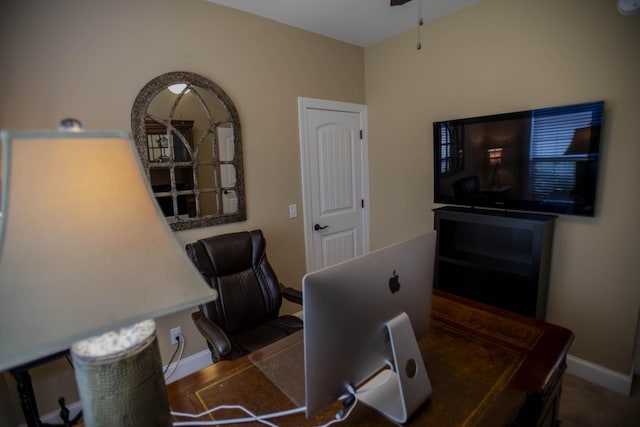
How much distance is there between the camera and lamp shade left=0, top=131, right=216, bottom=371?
0.52m

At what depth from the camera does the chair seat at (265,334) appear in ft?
6.24

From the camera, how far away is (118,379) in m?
0.66

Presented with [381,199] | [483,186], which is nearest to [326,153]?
[381,199]

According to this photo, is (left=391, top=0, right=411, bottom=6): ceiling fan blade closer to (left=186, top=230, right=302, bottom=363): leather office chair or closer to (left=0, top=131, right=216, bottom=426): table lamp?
(left=186, top=230, right=302, bottom=363): leather office chair

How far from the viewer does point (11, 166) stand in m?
0.52

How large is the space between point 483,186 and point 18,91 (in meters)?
3.05

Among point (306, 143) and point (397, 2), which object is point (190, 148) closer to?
point (306, 143)

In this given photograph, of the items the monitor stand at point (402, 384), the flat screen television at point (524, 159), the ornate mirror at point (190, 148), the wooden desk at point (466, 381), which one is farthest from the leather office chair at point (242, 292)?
the flat screen television at point (524, 159)

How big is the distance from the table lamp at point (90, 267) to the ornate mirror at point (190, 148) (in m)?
1.69

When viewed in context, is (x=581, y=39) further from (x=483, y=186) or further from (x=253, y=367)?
(x=253, y=367)

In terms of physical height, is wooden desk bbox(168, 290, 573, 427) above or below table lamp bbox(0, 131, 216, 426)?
below

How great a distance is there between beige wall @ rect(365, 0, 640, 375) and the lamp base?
259 centimetres

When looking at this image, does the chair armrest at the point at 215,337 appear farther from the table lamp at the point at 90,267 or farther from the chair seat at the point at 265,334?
the table lamp at the point at 90,267

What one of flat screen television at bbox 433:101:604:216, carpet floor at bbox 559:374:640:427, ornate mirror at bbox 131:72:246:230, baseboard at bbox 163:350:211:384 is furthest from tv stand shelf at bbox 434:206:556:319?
baseboard at bbox 163:350:211:384
